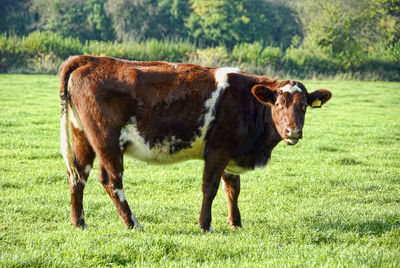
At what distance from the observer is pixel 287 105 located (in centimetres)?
583

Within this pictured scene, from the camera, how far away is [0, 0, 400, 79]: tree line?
4003 cm

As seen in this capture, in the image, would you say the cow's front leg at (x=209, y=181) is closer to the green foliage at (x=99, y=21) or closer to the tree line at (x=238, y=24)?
the tree line at (x=238, y=24)

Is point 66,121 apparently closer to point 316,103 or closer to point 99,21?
point 316,103

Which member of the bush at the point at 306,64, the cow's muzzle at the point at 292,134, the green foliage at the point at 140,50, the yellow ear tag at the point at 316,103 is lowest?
the bush at the point at 306,64

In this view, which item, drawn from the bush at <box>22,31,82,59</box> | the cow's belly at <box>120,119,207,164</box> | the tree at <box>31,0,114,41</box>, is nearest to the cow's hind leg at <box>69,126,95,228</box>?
the cow's belly at <box>120,119,207,164</box>

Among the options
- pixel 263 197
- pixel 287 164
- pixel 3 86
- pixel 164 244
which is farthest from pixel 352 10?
pixel 164 244

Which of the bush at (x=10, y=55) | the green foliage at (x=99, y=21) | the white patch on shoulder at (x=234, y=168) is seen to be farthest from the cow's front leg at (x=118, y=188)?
the green foliage at (x=99, y=21)

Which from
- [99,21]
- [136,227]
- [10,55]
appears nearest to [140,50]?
[10,55]

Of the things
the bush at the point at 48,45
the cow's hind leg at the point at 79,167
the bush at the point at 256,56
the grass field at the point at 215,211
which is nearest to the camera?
the grass field at the point at 215,211

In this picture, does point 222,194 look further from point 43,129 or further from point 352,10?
point 352,10

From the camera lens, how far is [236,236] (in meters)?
5.40

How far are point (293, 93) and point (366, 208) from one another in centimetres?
230

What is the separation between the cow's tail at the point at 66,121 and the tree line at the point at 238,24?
29.7 metres

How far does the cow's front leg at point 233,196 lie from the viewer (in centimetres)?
625
